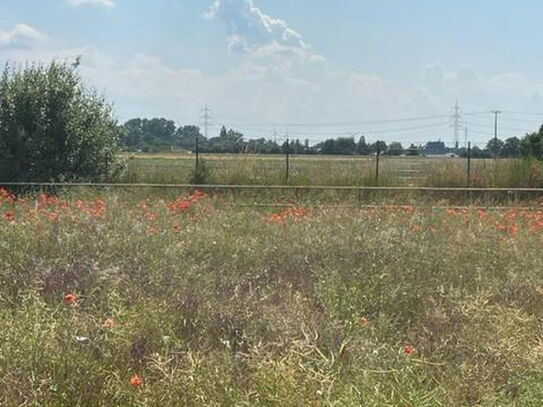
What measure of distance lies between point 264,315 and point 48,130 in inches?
577

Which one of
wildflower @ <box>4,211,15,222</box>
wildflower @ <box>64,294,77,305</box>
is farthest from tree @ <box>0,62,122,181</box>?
wildflower @ <box>64,294,77,305</box>

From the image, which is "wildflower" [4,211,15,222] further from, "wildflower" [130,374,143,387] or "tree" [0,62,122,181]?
"tree" [0,62,122,181]

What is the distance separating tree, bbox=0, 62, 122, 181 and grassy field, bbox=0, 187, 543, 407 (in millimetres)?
Result: 10111

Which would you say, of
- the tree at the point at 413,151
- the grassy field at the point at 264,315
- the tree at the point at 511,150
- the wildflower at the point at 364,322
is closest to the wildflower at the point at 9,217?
the grassy field at the point at 264,315

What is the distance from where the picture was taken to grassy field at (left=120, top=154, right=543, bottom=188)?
1956cm

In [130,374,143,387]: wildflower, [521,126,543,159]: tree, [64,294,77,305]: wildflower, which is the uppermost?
[521,126,543,159]: tree

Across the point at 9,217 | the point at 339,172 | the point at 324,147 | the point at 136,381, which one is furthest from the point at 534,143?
the point at 136,381

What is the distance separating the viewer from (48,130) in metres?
17.7

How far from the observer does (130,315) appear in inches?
177

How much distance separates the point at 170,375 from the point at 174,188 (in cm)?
1133

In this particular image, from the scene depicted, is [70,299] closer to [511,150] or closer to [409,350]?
[409,350]

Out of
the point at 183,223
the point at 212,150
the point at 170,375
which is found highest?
the point at 212,150

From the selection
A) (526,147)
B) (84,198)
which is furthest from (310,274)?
(526,147)

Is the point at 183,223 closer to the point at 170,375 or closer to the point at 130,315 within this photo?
the point at 130,315
